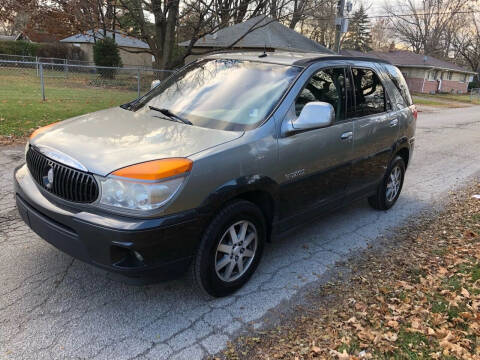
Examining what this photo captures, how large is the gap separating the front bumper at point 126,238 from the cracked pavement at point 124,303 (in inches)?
9.6

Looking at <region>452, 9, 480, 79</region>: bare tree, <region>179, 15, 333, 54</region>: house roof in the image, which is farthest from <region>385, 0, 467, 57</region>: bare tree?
<region>179, 15, 333, 54</region>: house roof

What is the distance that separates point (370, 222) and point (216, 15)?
39.9ft

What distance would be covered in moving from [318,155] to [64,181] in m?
2.20

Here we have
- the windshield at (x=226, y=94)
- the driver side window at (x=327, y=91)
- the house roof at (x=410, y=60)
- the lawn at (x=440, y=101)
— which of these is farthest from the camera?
the house roof at (x=410, y=60)

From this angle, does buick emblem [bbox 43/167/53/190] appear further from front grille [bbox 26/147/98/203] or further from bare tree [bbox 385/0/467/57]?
bare tree [bbox 385/0/467/57]

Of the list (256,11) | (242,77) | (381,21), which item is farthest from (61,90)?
(381,21)

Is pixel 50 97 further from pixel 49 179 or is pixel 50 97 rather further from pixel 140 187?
pixel 140 187

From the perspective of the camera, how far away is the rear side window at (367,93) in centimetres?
438

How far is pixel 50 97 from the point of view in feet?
48.8

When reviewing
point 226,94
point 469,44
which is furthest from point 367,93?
point 469,44

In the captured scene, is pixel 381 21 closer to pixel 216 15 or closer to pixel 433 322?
pixel 216 15

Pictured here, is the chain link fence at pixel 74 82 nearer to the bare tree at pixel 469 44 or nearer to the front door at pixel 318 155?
the front door at pixel 318 155

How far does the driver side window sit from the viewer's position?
3685mm

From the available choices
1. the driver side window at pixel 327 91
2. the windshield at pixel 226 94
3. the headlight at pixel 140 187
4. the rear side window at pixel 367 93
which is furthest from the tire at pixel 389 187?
the headlight at pixel 140 187
